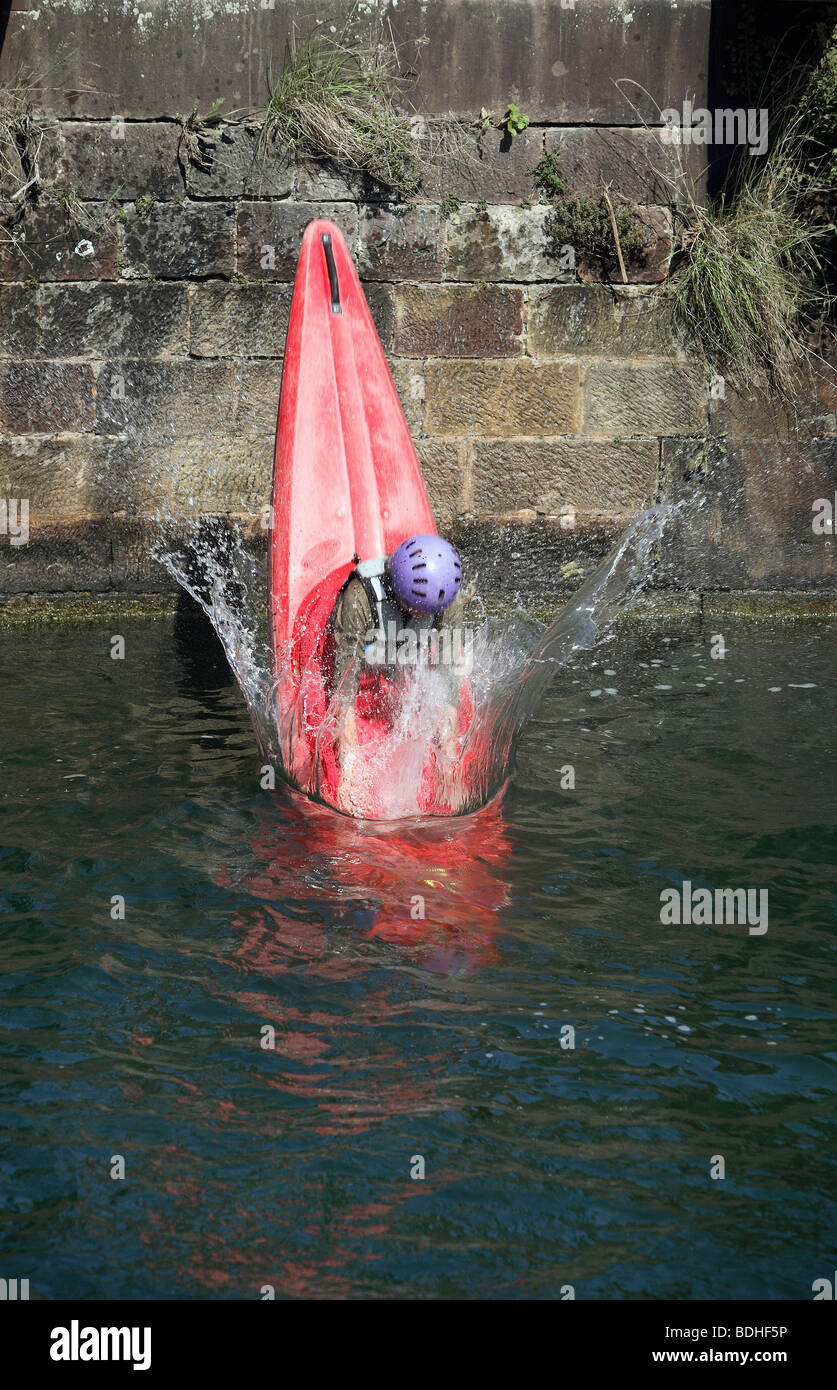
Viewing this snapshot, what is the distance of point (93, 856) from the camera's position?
406 centimetres

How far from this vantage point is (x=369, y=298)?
6.70 m

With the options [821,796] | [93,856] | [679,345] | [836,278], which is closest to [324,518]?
[93,856]

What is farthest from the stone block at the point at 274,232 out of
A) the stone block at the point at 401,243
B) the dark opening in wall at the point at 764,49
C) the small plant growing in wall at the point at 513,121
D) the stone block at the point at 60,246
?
the dark opening in wall at the point at 764,49

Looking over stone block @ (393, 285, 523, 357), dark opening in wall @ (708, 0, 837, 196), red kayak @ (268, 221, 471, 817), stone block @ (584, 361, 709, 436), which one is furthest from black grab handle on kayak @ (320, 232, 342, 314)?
dark opening in wall @ (708, 0, 837, 196)

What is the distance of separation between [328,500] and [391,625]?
3.66 ft

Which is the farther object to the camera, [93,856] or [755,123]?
[755,123]

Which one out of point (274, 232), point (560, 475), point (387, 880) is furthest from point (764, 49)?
point (387, 880)

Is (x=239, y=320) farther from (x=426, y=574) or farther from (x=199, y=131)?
(x=426, y=574)

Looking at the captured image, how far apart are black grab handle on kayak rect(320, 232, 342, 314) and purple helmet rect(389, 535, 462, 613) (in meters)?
2.00

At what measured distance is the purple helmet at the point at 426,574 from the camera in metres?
4.09

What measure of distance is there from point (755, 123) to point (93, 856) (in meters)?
5.19

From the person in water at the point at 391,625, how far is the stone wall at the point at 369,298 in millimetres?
2585

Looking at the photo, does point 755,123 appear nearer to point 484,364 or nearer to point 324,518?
point 484,364
